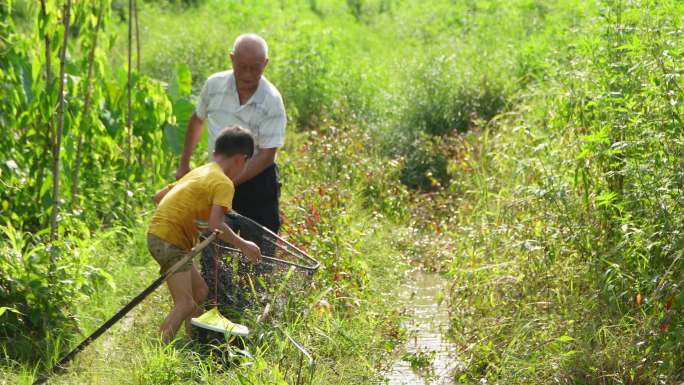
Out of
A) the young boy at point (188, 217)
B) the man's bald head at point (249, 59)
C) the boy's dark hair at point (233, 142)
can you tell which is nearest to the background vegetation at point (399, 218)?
the young boy at point (188, 217)

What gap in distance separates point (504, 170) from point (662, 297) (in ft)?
11.3

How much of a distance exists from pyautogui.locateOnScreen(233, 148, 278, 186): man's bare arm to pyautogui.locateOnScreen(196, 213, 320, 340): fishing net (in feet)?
1.70

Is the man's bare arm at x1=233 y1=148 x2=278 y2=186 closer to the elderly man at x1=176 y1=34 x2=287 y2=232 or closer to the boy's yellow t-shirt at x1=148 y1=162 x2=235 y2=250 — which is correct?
the elderly man at x1=176 y1=34 x2=287 y2=232

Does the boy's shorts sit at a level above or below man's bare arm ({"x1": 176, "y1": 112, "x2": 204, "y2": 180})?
below

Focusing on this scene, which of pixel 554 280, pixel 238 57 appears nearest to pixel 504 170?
pixel 554 280

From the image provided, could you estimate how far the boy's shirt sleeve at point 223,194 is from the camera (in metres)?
5.38

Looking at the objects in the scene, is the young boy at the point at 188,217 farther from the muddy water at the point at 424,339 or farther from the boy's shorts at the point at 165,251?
the muddy water at the point at 424,339

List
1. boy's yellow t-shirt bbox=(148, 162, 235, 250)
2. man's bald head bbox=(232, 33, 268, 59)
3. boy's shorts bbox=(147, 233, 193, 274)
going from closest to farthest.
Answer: boy's yellow t-shirt bbox=(148, 162, 235, 250), boy's shorts bbox=(147, 233, 193, 274), man's bald head bbox=(232, 33, 268, 59)

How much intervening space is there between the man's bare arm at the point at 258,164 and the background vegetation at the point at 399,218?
0.74 metres

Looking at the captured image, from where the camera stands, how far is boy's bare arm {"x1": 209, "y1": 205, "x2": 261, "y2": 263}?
525cm

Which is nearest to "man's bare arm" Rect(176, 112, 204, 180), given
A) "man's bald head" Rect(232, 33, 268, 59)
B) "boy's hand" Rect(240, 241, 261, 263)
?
"man's bald head" Rect(232, 33, 268, 59)

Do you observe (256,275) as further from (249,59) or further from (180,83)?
(180,83)

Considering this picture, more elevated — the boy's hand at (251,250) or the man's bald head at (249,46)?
the man's bald head at (249,46)

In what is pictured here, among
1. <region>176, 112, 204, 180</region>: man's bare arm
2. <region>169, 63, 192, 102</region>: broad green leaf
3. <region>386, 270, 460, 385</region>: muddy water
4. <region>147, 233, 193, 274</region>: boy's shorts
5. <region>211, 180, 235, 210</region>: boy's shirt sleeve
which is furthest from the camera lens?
<region>169, 63, 192, 102</region>: broad green leaf
